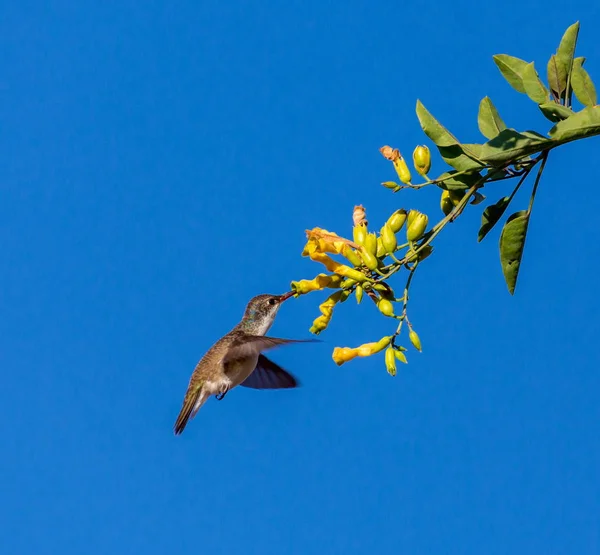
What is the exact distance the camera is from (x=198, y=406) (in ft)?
19.5

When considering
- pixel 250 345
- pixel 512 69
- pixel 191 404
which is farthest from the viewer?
pixel 191 404

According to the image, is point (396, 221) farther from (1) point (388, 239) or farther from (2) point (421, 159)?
(2) point (421, 159)

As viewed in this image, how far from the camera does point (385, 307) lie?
341 cm

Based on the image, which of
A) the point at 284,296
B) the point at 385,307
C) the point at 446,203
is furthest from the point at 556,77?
the point at 284,296

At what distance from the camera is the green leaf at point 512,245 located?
3.27m

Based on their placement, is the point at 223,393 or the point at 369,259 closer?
the point at 369,259

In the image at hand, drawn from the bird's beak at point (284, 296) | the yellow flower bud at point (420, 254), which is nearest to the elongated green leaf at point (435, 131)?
the yellow flower bud at point (420, 254)

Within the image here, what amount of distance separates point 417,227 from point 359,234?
0.40 meters

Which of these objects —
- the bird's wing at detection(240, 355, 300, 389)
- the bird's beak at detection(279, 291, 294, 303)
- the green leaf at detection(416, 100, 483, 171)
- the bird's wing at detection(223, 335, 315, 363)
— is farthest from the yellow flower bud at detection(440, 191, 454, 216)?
the bird's wing at detection(240, 355, 300, 389)

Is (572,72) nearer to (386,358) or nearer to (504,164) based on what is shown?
(504,164)

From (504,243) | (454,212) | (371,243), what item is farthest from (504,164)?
(371,243)

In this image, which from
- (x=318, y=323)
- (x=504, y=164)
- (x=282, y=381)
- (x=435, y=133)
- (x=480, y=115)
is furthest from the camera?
(x=282, y=381)

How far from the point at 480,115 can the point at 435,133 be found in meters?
0.37

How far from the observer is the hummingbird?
5328mm
